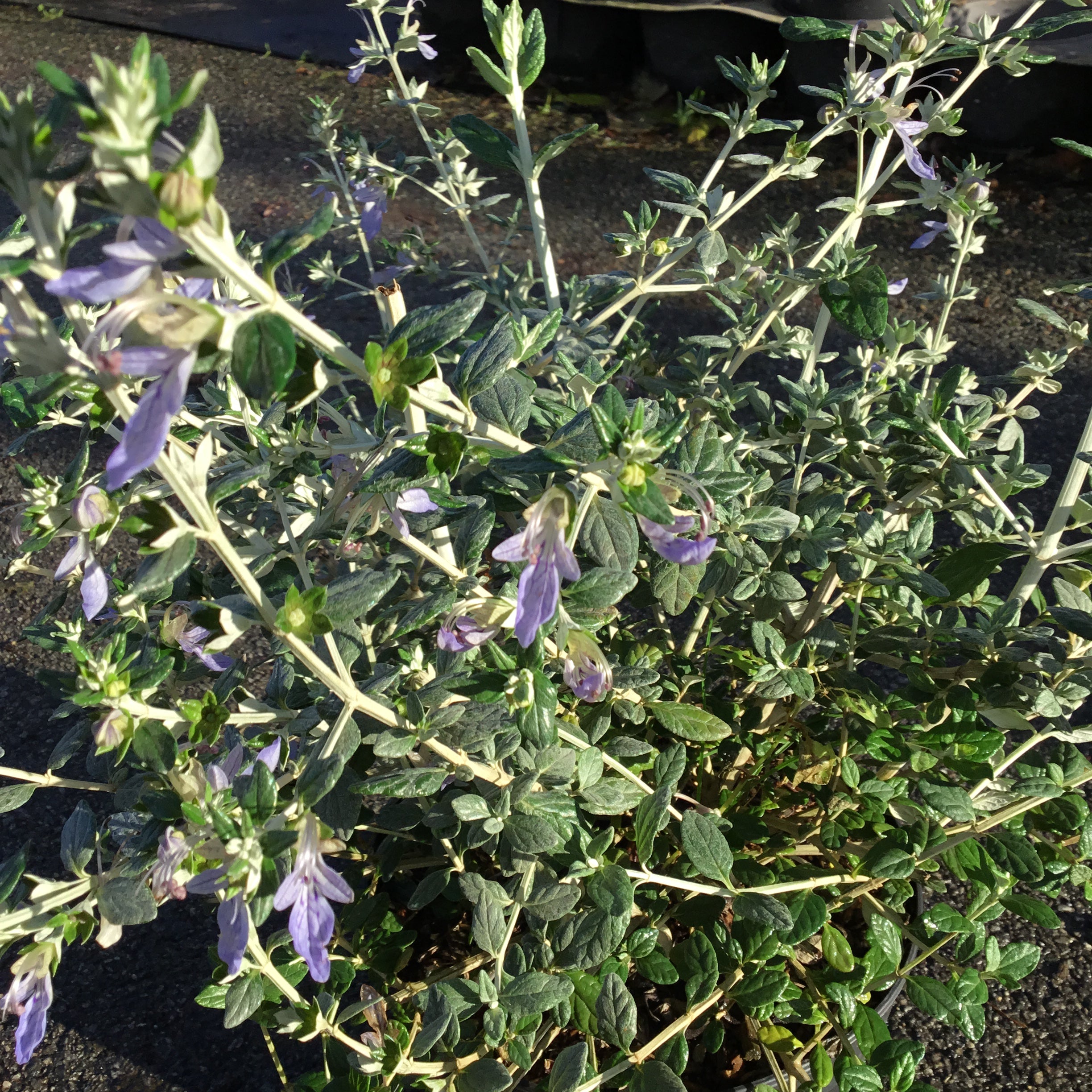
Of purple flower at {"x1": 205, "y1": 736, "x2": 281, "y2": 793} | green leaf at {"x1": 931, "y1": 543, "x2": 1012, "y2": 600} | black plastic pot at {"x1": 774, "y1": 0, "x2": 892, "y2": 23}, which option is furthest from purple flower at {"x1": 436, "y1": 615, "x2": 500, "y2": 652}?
black plastic pot at {"x1": 774, "y1": 0, "x2": 892, "y2": 23}

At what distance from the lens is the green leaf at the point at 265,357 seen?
0.46 m

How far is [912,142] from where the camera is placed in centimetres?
96

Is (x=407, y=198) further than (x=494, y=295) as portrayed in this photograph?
Yes

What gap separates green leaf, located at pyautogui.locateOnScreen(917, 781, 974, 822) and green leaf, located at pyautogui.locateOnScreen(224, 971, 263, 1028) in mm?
583

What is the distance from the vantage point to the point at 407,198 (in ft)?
10.2

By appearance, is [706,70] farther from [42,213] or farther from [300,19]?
[42,213]

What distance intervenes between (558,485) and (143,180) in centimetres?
28

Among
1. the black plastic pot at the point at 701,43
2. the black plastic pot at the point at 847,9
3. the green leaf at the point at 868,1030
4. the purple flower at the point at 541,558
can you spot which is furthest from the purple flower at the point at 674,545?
the black plastic pot at the point at 701,43

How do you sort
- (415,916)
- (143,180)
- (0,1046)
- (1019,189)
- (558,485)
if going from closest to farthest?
(143,180) < (558,485) < (415,916) < (0,1046) < (1019,189)

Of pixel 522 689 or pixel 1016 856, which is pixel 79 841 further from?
pixel 1016 856

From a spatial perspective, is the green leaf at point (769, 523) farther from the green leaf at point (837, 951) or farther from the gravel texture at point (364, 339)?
the gravel texture at point (364, 339)

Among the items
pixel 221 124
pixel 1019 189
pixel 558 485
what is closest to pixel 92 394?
pixel 558 485

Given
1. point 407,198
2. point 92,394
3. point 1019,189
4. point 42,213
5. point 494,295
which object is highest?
point 42,213

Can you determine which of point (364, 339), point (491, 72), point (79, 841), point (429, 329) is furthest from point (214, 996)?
point (364, 339)
